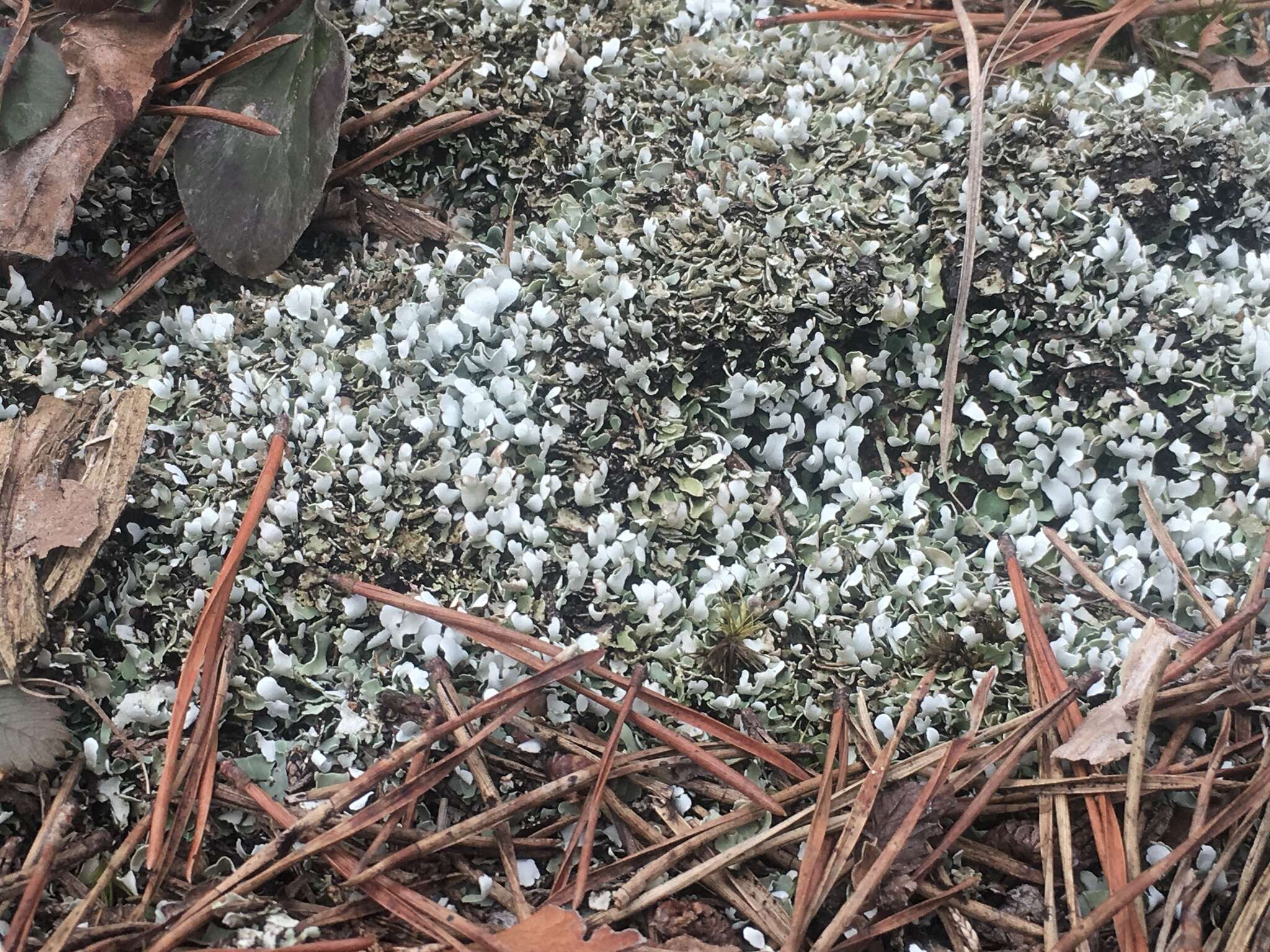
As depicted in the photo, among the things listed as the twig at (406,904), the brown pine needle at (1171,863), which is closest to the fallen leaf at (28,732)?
the twig at (406,904)

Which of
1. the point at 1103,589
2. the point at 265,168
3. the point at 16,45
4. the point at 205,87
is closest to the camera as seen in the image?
the point at 1103,589

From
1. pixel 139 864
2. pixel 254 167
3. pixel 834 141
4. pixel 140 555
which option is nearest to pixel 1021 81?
pixel 834 141

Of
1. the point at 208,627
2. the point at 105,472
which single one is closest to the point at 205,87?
the point at 105,472

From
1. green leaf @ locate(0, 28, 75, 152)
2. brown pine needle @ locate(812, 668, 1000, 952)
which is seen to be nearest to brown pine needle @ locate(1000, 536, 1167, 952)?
brown pine needle @ locate(812, 668, 1000, 952)

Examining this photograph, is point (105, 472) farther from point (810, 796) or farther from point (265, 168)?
point (810, 796)

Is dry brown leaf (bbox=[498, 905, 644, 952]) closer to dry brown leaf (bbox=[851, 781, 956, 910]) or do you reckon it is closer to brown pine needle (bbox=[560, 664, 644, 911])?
brown pine needle (bbox=[560, 664, 644, 911])
